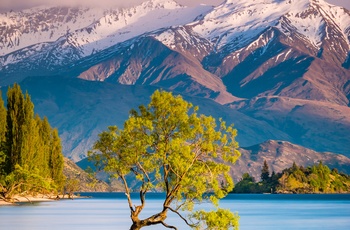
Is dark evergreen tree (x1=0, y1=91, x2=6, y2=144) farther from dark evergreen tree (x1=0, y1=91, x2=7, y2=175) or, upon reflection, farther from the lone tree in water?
the lone tree in water

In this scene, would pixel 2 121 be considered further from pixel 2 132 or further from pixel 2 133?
pixel 2 133

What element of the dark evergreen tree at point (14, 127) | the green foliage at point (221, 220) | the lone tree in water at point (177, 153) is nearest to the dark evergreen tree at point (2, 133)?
the dark evergreen tree at point (14, 127)

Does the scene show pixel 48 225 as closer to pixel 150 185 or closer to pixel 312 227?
pixel 312 227

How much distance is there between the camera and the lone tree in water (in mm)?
78125

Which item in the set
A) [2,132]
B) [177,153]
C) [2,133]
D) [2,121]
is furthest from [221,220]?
[2,133]

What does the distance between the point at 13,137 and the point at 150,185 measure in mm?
105293

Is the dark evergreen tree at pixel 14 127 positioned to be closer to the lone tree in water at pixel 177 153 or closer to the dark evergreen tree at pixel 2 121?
the dark evergreen tree at pixel 2 121

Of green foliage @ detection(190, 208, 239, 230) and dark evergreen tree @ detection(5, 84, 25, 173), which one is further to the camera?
dark evergreen tree @ detection(5, 84, 25, 173)

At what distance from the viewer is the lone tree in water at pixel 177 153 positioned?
78125 millimetres

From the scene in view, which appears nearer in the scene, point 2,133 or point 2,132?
point 2,132

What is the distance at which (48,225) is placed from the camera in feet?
424

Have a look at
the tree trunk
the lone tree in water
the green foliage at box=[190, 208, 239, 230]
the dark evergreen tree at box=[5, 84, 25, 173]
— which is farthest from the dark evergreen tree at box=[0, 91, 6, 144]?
the green foliage at box=[190, 208, 239, 230]

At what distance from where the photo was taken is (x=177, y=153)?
77.3 m

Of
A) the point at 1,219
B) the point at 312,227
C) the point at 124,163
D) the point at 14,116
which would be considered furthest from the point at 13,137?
the point at 124,163
